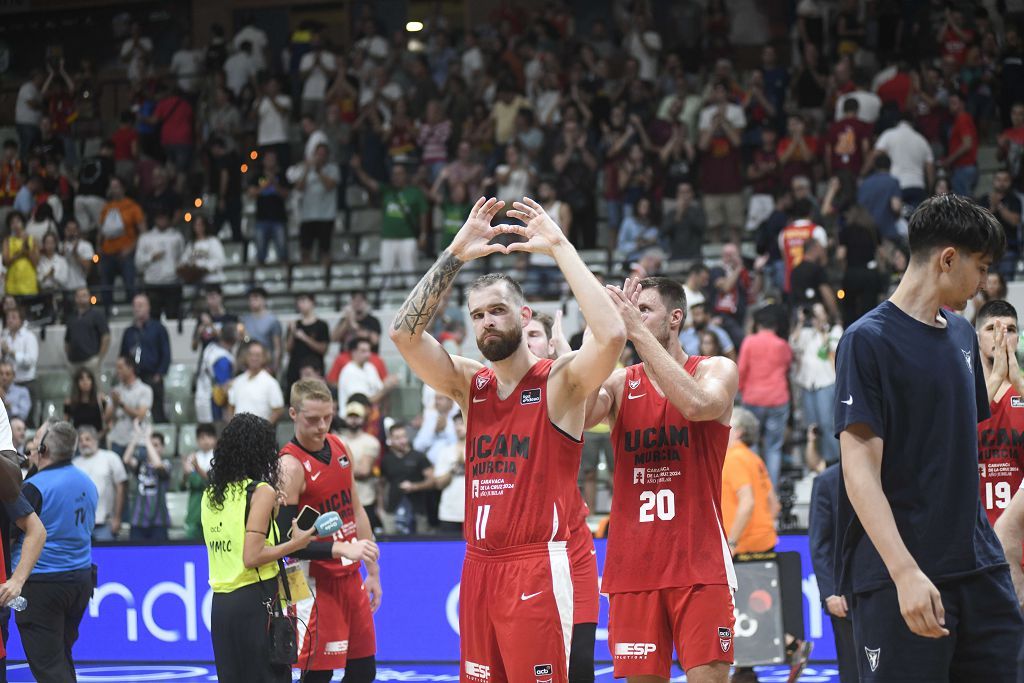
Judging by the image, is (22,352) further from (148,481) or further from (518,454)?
(518,454)

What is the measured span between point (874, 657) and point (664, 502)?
2.33m

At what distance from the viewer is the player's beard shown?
595 cm

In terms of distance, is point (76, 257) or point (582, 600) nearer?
point (582, 600)

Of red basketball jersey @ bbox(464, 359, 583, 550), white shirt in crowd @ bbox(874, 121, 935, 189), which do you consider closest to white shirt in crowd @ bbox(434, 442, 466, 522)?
white shirt in crowd @ bbox(874, 121, 935, 189)

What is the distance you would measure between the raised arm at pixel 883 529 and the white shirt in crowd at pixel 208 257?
16.5 m

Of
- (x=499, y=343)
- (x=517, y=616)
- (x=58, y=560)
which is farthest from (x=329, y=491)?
(x=517, y=616)

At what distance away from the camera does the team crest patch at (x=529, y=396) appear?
6.01 m

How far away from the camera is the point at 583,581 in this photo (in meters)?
7.29

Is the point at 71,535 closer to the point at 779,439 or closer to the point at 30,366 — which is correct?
the point at 779,439

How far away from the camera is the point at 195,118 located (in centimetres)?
2391


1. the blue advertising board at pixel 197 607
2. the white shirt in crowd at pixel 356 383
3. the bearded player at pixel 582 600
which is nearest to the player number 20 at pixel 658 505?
the bearded player at pixel 582 600

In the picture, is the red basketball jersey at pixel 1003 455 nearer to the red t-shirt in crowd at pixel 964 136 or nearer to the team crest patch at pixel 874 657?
the team crest patch at pixel 874 657

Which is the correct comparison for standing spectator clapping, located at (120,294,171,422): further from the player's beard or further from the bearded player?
the player's beard

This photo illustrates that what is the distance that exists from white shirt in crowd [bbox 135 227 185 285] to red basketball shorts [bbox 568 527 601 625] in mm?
14213
